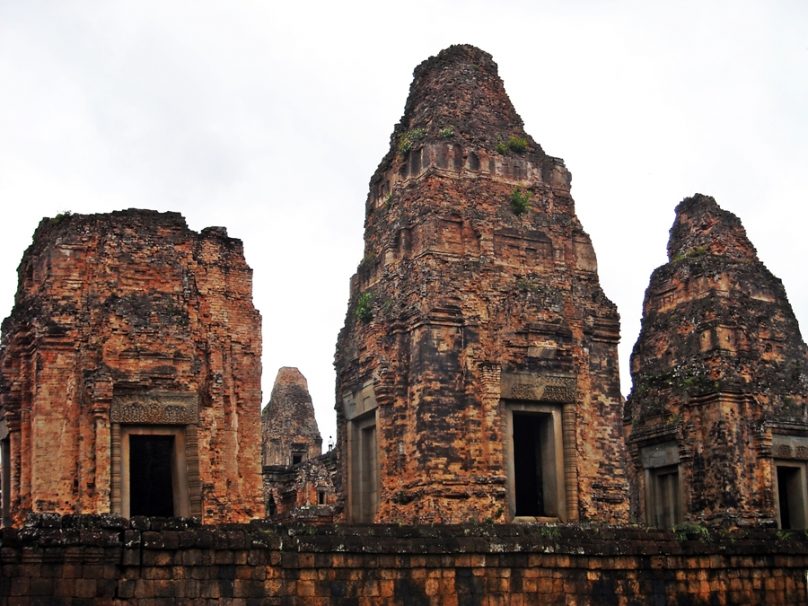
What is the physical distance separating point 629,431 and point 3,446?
12030mm

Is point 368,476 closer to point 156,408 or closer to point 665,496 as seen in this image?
point 156,408

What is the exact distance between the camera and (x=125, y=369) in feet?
60.8

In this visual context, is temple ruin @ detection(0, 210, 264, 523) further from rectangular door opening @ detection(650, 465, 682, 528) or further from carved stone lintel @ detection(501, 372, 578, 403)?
rectangular door opening @ detection(650, 465, 682, 528)

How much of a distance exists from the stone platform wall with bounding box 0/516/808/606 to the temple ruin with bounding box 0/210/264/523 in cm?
456

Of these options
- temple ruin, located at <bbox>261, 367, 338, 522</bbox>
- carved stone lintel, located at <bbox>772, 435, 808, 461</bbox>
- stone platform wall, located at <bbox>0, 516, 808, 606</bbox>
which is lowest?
stone platform wall, located at <bbox>0, 516, 808, 606</bbox>

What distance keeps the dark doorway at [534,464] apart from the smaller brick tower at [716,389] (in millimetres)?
4009

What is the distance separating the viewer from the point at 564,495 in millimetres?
19406

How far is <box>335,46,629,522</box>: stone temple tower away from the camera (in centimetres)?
1881

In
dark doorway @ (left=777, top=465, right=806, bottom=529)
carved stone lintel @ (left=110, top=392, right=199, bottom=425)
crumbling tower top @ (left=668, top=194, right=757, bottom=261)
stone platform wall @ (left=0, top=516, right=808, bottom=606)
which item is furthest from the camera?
crumbling tower top @ (left=668, top=194, right=757, bottom=261)

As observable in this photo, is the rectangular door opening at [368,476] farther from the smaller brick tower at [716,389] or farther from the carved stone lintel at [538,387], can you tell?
the smaller brick tower at [716,389]

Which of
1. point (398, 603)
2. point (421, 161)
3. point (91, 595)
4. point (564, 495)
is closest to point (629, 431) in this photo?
point (564, 495)

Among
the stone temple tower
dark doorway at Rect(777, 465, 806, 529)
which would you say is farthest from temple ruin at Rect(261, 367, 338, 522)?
dark doorway at Rect(777, 465, 806, 529)

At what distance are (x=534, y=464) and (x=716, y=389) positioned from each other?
4.43 metres

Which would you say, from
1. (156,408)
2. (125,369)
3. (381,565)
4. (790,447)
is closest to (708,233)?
(790,447)
